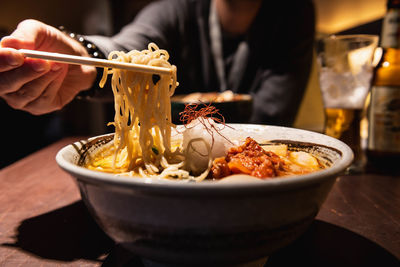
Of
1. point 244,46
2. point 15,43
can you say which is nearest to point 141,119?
point 15,43

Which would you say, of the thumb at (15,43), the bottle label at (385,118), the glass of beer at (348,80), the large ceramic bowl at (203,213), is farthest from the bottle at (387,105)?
the thumb at (15,43)

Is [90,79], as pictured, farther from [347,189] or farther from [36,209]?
[347,189]

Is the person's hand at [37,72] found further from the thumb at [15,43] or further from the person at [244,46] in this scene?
→ the person at [244,46]

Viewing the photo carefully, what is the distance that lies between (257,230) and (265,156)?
0.35m

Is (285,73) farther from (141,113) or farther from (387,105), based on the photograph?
(141,113)

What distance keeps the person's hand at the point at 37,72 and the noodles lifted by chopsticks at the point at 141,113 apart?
0.25 metres

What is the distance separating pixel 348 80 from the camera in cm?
152

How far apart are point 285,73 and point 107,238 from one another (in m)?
2.41

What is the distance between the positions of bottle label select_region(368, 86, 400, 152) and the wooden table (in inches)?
10.2

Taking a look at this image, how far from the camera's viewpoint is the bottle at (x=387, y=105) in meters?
1.55

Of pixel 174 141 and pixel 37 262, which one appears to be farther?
pixel 174 141

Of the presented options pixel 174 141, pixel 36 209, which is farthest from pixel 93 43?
pixel 36 209

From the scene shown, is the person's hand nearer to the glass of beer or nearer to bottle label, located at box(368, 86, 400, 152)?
the glass of beer

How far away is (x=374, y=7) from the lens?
5383mm
